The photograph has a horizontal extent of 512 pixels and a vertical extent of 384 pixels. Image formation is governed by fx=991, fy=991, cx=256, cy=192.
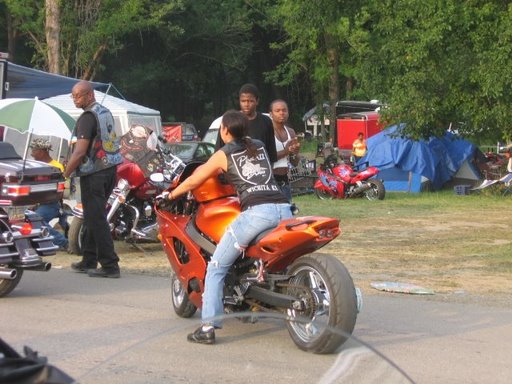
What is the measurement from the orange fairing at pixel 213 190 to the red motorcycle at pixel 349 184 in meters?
16.1

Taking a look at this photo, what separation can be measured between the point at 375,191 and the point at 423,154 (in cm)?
313

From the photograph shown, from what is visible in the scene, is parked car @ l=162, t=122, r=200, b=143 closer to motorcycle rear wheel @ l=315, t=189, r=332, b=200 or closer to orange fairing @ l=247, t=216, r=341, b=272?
motorcycle rear wheel @ l=315, t=189, r=332, b=200

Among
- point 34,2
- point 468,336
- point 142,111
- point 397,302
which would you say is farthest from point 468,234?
point 34,2

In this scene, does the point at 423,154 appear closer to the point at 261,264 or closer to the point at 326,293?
the point at 261,264

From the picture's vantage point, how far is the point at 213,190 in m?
7.16

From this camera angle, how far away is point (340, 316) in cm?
612

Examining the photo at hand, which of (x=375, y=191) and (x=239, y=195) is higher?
(x=239, y=195)

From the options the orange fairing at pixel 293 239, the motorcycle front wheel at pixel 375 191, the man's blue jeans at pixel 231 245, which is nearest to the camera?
the orange fairing at pixel 293 239

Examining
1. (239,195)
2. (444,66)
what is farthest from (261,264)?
(444,66)

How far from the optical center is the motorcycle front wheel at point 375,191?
23020mm

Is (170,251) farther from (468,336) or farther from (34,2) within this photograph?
(34,2)

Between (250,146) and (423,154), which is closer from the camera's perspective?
(250,146)

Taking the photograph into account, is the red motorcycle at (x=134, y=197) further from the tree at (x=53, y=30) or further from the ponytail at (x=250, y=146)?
the tree at (x=53, y=30)

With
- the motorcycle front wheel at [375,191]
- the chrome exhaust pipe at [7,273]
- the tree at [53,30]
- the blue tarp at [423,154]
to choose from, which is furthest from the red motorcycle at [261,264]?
the tree at [53,30]
